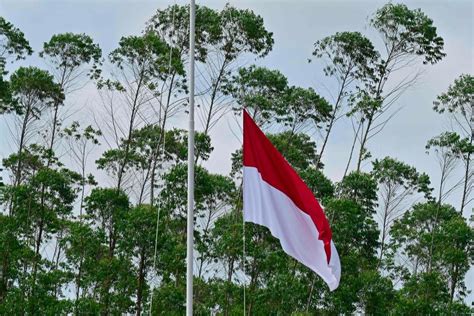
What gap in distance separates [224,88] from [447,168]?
767cm

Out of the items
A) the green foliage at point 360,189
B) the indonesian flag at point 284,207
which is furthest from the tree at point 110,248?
the indonesian flag at point 284,207

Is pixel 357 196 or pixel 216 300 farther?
pixel 357 196

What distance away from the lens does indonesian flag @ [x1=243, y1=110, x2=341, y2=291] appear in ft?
30.9

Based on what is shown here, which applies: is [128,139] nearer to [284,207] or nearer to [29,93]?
[29,93]

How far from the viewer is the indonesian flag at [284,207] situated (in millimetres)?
9406

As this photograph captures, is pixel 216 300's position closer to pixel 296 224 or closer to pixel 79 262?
pixel 79 262

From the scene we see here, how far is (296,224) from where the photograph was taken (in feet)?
31.4

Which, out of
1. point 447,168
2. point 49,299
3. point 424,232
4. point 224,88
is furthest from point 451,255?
point 49,299

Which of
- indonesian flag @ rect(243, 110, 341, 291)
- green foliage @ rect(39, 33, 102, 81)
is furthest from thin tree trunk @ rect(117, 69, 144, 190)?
indonesian flag @ rect(243, 110, 341, 291)

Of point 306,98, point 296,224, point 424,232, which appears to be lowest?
point 296,224

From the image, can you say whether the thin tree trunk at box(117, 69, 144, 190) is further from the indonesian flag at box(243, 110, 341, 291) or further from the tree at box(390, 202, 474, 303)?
the indonesian flag at box(243, 110, 341, 291)

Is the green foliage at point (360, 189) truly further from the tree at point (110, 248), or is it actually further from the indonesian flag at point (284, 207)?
the indonesian flag at point (284, 207)

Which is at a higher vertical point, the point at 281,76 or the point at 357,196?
the point at 281,76

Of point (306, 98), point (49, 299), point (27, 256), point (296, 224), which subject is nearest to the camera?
point (296, 224)
